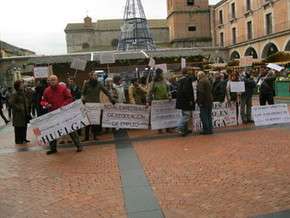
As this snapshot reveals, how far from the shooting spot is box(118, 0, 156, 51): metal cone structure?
156ft

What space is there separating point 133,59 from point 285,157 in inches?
407

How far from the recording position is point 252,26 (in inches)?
2229

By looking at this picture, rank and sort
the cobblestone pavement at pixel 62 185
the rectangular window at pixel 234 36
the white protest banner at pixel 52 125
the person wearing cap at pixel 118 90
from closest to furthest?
1. the cobblestone pavement at pixel 62 185
2. the white protest banner at pixel 52 125
3. the person wearing cap at pixel 118 90
4. the rectangular window at pixel 234 36

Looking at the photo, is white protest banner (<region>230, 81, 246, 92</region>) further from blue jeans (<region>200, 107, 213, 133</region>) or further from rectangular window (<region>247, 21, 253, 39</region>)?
rectangular window (<region>247, 21, 253, 39</region>)

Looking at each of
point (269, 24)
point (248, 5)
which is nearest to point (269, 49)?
point (269, 24)

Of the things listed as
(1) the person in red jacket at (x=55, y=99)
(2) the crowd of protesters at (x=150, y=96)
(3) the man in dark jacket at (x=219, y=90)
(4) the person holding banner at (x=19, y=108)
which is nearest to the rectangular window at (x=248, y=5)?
(2) the crowd of protesters at (x=150, y=96)

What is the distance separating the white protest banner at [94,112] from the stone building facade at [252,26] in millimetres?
37778

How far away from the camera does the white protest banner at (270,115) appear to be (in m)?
13.1

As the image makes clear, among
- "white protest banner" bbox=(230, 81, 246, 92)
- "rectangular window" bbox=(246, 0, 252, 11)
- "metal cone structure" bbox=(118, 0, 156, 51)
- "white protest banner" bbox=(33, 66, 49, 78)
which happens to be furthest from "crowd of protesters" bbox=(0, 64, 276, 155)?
"rectangular window" bbox=(246, 0, 252, 11)

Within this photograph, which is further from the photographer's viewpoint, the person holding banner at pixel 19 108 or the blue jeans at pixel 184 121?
the person holding banner at pixel 19 108

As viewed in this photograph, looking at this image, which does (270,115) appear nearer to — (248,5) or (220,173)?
(220,173)

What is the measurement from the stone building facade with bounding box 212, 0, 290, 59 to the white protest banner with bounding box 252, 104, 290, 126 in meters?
35.3

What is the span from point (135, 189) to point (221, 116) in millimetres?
6959

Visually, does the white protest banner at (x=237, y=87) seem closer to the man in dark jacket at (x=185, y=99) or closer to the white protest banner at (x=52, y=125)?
the man in dark jacket at (x=185, y=99)
